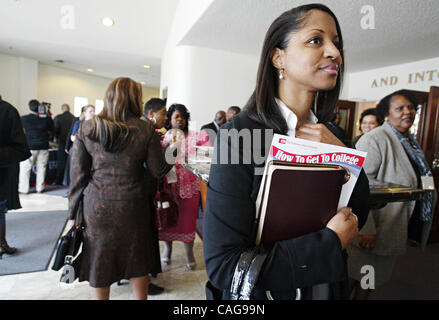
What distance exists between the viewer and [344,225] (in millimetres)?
713

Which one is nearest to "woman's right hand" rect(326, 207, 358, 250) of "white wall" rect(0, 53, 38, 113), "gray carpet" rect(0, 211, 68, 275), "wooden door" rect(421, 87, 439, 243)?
"gray carpet" rect(0, 211, 68, 275)

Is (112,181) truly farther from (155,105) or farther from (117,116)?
(155,105)

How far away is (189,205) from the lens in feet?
8.84

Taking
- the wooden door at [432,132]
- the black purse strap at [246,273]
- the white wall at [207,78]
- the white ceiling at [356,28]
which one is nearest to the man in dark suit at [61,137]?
the white wall at [207,78]

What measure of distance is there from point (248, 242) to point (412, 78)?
5.87 metres

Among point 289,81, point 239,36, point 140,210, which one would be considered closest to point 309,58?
point 289,81

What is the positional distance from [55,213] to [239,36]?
4.02m

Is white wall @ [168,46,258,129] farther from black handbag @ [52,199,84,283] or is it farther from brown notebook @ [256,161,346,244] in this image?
brown notebook @ [256,161,346,244]

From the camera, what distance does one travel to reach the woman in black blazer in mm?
657

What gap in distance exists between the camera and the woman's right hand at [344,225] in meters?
0.70

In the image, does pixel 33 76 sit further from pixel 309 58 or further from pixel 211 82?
pixel 309 58

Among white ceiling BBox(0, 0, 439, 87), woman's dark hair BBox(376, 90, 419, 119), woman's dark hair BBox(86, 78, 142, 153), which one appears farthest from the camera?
white ceiling BBox(0, 0, 439, 87)

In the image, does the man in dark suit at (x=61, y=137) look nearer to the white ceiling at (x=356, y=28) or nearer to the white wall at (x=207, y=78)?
the white wall at (x=207, y=78)

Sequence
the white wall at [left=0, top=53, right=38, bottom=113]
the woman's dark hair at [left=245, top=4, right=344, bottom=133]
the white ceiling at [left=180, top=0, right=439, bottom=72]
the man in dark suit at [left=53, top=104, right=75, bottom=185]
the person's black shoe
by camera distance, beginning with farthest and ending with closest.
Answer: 1. the white wall at [left=0, top=53, right=38, bottom=113]
2. the man in dark suit at [left=53, top=104, right=75, bottom=185]
3. the white ceiling at [left=180, top=0, right=439, bottom=72]
4. the person's black shoe
5. the woman's dark hair at [left=245, top=4, right=344, bottom=133]
